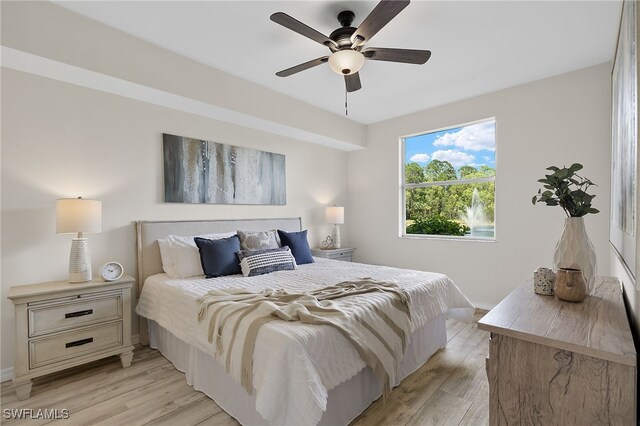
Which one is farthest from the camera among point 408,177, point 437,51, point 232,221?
point 408,177

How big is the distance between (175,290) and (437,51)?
3.07m

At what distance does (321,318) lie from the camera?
1.70 meters

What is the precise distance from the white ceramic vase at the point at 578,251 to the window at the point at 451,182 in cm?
259

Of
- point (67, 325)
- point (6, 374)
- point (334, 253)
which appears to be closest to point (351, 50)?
point (334, 253)

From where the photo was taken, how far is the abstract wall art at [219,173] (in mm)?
3203

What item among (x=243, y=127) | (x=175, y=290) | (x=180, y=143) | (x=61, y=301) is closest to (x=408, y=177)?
(x=243, y=127)

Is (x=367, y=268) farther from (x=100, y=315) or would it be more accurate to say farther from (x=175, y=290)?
(x=100, y=315)

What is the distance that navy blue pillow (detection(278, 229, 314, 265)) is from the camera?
350cm

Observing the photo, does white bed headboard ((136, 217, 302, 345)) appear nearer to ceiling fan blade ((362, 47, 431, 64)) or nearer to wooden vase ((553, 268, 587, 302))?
ceiling fan blade ((362, 47, 431, 64))

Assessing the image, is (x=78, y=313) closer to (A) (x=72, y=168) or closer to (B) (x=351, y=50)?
(A) (x=72, y=168)

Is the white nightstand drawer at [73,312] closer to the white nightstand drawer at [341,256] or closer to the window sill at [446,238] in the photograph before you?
the white nightstand drawer at [341,256]

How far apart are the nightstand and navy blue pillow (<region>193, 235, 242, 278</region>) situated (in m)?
0.63

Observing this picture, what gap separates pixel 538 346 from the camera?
1.03 meters

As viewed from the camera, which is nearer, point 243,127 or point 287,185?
point 243,127
